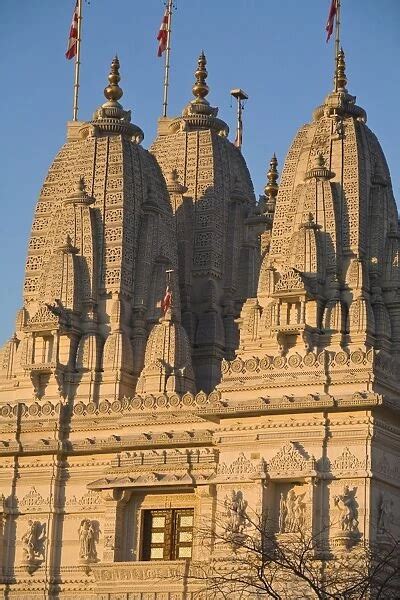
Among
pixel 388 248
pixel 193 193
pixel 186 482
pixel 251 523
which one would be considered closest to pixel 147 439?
pixel 186 482

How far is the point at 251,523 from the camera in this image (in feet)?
148

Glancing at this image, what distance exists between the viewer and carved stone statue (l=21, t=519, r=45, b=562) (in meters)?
50.4

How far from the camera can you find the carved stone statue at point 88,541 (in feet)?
163

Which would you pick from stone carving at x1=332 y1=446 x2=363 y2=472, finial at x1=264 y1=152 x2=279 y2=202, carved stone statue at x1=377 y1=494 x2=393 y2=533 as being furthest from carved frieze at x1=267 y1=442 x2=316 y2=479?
finial at x1=264 y1=152 x2=279 y2=202

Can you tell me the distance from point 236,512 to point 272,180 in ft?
69.4

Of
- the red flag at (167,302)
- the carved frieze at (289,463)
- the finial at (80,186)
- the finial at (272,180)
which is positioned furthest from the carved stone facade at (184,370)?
the finial at (272,180)

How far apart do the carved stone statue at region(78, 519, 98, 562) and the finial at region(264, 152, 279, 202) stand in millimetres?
17480

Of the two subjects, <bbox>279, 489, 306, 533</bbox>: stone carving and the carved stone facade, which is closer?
<bbox>279, 489, 306, 533</bbox>: stone carving

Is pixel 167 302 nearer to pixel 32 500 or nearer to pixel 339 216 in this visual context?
pixel 339 216

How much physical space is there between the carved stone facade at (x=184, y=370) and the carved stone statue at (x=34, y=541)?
0.20ft

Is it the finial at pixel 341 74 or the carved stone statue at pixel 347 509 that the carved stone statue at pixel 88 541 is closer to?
the carved stone statue at pixel 347 509

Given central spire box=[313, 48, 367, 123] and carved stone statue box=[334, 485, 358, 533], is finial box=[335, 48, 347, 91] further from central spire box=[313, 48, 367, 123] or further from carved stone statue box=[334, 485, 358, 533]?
carved stone statue box=[334, 485, 358, 533]

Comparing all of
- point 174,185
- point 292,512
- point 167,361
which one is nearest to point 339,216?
point 167,361

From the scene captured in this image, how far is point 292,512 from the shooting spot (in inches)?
1778
